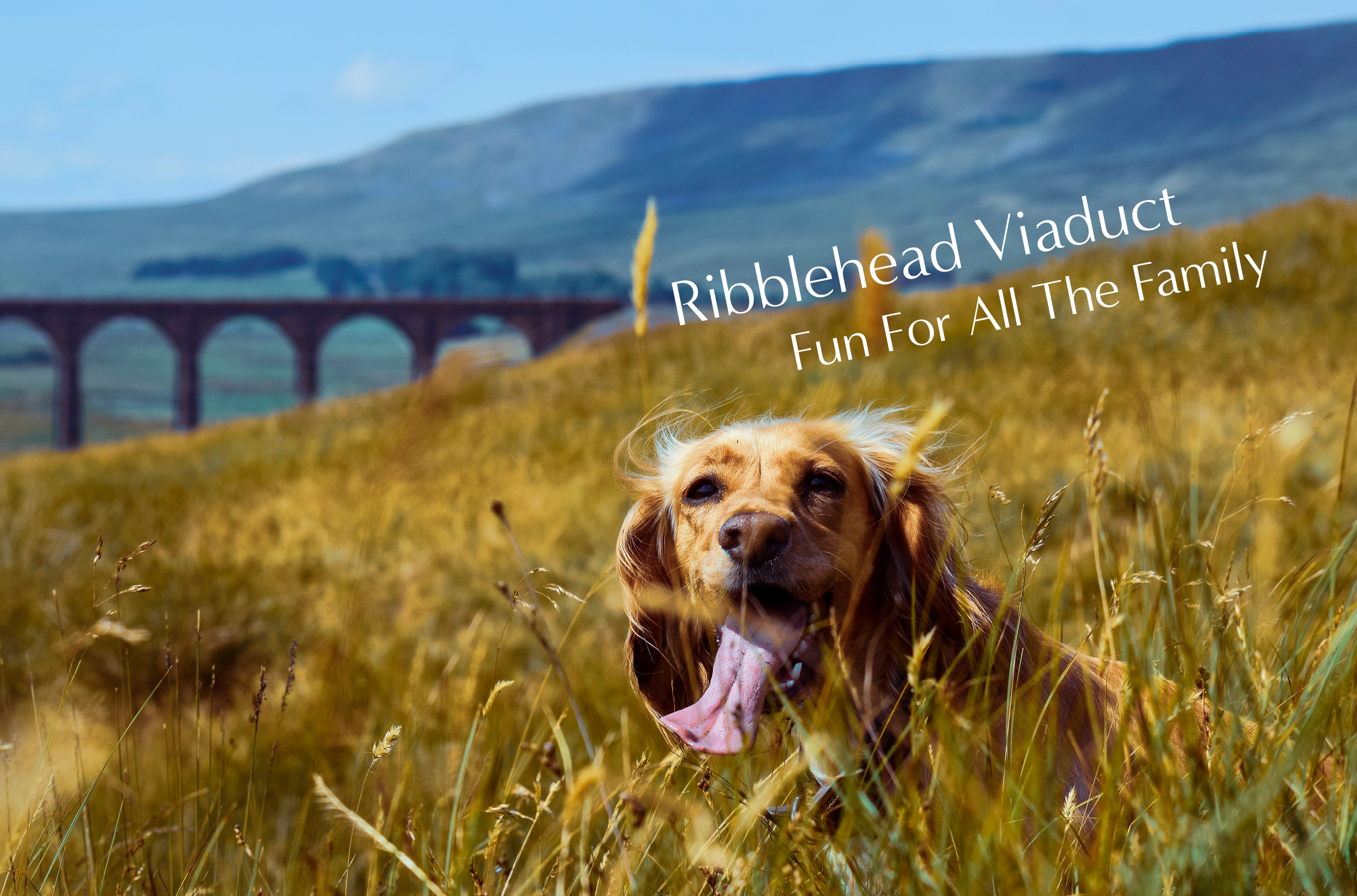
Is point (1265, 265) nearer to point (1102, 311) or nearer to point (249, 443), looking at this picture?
point (1102, 311)

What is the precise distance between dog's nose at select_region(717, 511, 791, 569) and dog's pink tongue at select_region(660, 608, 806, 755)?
86 mm

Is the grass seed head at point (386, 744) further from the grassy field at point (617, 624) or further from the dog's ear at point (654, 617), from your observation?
the dog's ear at point (654, 617)

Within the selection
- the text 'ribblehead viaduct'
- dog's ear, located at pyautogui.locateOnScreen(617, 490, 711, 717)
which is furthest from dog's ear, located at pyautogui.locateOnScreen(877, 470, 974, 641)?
the text 'ribblehead viaduct'

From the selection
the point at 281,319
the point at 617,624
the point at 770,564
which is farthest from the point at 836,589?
the point at 281,319

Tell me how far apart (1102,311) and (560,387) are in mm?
7042

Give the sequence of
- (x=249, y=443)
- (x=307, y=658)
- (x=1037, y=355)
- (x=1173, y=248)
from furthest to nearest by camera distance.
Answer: (x=249, y=443) < (x=1173, y=248) < (x=1037, y=355) < (x=307, y=658)

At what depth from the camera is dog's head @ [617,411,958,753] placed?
1.25 meters

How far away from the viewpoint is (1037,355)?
29.7 ft

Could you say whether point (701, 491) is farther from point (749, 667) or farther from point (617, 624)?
point (617, 624)

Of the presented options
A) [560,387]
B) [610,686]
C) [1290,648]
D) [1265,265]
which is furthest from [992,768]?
[560,387]

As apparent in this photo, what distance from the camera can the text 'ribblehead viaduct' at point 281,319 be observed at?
222 feet

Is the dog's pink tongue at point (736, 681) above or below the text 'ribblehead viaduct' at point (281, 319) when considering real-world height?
below

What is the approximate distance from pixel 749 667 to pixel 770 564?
0.14m

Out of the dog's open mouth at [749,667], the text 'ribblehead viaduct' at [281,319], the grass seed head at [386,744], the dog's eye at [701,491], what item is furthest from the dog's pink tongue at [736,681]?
the text 'ribblehead viaduct' at [281,319]
